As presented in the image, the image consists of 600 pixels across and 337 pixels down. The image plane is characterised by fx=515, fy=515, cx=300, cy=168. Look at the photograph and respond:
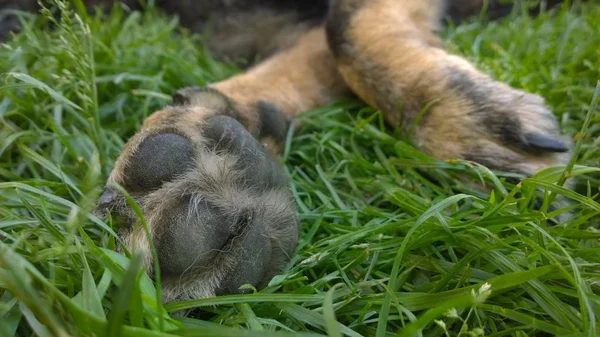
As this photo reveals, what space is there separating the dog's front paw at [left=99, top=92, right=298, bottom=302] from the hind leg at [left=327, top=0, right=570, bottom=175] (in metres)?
0.45

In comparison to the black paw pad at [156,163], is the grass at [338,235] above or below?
below

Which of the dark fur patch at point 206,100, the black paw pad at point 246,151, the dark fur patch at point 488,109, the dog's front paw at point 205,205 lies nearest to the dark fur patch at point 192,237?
the dog's front paw at point 205,205

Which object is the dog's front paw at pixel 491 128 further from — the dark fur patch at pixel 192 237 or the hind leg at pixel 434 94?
the dark fur patch at pixel 192 237

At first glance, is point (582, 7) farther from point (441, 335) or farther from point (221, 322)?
point (221, 322)

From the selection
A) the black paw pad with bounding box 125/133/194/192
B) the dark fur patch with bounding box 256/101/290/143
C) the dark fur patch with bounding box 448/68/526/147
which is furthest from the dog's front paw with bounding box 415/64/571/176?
the black paw pad with bounding box 125/133/194/192

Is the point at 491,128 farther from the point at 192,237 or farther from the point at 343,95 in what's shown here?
the point at 192,237

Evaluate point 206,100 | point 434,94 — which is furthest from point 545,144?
point 206,100

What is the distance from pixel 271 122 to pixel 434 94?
1.42 feet

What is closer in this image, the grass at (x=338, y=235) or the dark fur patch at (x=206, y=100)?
the grass at (x=338, y=235)

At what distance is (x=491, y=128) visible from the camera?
120 centimetres

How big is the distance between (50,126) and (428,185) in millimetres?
937

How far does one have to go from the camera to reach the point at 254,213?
0.91m

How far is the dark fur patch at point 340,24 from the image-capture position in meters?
1.55

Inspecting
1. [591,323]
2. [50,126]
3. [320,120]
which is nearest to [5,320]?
[50,126]
